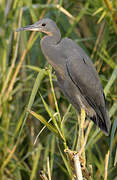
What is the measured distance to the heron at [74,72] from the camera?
1586 millimetres

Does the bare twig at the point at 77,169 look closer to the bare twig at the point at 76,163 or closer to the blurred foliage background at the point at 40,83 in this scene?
the bare twig at the point at 76,163

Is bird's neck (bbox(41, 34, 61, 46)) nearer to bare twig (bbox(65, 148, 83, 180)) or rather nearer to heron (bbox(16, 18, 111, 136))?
heron (bbox(16, 18, 111, 136))

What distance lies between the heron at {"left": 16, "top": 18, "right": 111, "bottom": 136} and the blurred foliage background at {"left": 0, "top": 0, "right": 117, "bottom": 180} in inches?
9.3

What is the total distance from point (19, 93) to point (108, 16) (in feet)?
2.16

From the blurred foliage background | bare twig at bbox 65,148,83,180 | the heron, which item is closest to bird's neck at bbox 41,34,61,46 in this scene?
the heron

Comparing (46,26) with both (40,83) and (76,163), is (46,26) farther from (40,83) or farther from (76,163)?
(76,163)

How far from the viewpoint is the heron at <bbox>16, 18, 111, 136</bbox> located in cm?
159

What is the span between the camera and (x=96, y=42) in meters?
2.02

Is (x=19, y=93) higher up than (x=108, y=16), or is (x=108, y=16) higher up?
(x=108, y=16)

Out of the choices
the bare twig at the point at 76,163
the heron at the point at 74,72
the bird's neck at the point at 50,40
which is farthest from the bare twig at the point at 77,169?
the bird's neck at the point at 50,40

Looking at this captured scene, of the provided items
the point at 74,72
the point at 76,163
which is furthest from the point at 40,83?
the point at 76,163

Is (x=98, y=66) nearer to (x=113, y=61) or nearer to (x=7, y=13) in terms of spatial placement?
(x=113, y=61)

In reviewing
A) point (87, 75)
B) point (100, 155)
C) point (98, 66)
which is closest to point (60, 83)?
point (87, 75)

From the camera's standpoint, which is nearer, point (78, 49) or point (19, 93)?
point (78, 49)
